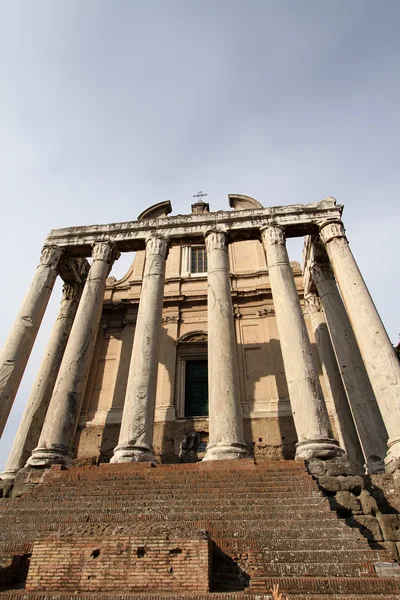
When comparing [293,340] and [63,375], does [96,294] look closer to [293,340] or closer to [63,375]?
[63,375]

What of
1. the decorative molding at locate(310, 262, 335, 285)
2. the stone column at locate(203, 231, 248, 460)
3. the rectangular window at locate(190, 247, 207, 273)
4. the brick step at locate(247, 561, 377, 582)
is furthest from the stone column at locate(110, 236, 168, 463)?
the rectangular window at locate(190, 247, 207, 273)

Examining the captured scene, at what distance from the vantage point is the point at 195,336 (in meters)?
19.1

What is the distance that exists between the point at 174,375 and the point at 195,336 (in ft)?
7.22

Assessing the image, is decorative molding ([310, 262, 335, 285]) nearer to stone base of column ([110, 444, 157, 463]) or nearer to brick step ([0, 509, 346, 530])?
stone base of column ([110, 444, 157, 463])

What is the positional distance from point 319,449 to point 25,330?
409 inches

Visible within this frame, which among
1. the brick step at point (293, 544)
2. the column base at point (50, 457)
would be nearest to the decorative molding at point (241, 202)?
the column base at point (50, 457)

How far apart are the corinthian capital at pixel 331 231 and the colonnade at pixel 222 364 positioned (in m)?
0.04

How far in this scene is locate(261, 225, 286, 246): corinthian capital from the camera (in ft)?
51.1

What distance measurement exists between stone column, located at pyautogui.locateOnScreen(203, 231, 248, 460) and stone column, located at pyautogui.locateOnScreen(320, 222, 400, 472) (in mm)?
3917

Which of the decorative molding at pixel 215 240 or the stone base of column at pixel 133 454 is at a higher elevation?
the decorative molding at pixel 215 240

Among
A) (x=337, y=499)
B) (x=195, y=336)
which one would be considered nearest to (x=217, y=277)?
(x=195, y=336)

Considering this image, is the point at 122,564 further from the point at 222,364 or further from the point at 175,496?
the point at 222,364

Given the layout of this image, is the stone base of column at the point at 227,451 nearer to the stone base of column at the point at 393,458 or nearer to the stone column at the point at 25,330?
the stone base of column at the point at 393,458

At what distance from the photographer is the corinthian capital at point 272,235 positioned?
51.1 ft
